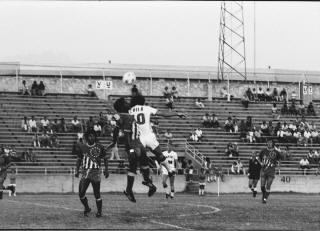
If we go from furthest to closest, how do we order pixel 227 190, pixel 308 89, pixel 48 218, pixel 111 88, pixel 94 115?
pixel 308 89 < pixel 111 88 < pixel 94 115 < pixel 227 190 < pixel 48 218

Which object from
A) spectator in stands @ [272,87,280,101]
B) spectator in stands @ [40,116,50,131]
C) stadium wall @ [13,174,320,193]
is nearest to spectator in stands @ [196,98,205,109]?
spectator in stands @ [272,87,280,101]

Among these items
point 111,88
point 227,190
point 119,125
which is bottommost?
point 227,190

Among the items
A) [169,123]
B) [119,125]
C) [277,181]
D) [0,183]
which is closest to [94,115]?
[169,123]

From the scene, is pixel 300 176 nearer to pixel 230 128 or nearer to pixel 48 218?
pixel 230 128

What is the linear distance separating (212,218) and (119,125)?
3.52 m

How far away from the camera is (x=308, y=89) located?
6231 cm

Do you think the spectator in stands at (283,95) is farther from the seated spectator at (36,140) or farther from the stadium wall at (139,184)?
the seated spectator at (36,140)

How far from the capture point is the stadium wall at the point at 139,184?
42562mm

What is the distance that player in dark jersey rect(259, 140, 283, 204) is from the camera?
3078 cm

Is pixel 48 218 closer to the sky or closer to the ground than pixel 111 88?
closer to the ground

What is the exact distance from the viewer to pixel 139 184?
44.3 metres

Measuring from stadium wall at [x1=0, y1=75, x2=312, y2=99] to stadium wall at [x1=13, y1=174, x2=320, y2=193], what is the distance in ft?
43.6

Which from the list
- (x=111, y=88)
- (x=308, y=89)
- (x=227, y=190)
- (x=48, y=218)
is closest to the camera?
(x=48, y=218)

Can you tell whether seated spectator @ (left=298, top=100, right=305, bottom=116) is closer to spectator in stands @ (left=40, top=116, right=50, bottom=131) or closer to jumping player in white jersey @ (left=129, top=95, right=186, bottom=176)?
spectator in stands @ (left=40, top=116, right=50, bottom=131)
